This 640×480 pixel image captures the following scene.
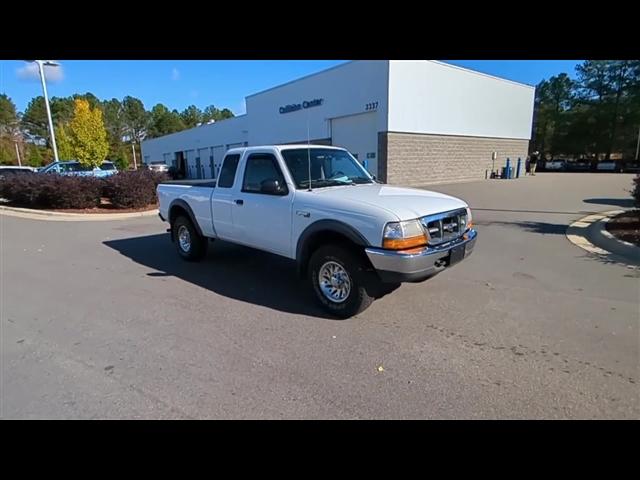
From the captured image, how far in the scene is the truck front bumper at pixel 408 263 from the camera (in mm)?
3430

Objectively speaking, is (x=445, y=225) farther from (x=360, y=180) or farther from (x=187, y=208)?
(x=187, y=208)

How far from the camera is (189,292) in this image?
4.95 metres

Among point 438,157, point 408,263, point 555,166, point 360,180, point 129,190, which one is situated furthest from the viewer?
point 555,166

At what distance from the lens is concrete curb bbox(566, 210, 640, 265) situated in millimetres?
5933

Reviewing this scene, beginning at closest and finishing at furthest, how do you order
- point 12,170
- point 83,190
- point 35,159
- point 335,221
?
point 335,221
point 83,190
point 12,170
point 35,159

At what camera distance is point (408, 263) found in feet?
11.2

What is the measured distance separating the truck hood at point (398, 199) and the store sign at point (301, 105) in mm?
21695

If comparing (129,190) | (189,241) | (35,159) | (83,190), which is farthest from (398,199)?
(35,159)

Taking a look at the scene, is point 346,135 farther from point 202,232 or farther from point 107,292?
point 107,292

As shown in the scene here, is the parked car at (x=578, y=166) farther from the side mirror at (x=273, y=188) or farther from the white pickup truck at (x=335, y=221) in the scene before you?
the side mirror at (x=273, y=188)

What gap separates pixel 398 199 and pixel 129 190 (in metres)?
12.1

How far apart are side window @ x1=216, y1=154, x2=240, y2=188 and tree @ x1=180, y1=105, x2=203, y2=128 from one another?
90.5 meters
